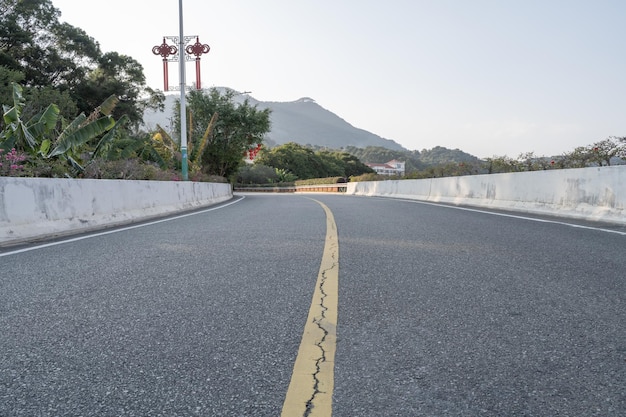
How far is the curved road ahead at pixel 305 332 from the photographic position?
2207 mm

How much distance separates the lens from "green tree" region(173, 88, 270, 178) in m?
41.6

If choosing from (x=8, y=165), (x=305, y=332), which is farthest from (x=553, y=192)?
(x=8, y=165)

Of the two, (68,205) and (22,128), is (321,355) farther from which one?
(22,128)

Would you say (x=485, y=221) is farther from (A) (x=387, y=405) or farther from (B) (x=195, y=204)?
(B) (x=195, y=204)

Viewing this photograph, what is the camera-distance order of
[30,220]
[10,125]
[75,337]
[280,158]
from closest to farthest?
1. [75,337]
2. [30,220]
3. [10,125]
4. [280,158]

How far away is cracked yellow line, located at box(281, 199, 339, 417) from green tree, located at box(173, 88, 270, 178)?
3834 cm

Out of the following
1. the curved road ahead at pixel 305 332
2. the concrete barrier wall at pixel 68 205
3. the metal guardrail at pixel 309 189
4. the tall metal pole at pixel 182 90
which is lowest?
the metal guardrail at pixel 309 189

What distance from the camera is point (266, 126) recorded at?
4334 centimetres

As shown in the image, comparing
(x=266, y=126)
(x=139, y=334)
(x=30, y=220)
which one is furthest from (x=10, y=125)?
(x=266, y=126)

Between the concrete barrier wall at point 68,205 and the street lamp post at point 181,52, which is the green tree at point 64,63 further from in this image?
the concrete barrier wall at point 68,205

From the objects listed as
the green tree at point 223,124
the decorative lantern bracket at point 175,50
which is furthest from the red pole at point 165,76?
the green tree at point 223,124

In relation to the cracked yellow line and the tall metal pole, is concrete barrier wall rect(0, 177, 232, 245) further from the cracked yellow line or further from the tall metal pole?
the tall metal pole

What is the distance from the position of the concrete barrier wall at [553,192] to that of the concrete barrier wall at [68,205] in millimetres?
9552

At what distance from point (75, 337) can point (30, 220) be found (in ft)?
19.1
